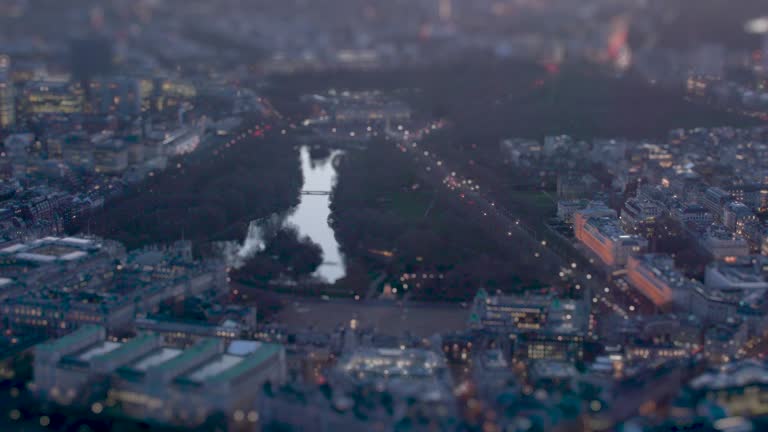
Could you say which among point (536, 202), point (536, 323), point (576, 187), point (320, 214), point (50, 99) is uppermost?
point (50, 99)

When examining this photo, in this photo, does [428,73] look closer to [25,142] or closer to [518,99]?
[518,99]

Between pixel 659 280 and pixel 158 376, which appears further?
pixel 659 280

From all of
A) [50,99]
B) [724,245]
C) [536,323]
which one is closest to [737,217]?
[724,245]

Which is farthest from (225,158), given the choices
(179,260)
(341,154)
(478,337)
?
(478,337)

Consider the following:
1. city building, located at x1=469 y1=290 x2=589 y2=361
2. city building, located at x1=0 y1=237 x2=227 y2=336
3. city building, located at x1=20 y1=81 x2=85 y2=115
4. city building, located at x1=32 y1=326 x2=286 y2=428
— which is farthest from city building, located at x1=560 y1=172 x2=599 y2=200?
city building, located at x1=20 y1=81 x2=85 y2=115

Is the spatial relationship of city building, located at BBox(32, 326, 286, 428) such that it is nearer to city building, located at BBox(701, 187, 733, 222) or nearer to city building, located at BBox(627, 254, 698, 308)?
city building, located at BBox(627, 254, 698, 308)

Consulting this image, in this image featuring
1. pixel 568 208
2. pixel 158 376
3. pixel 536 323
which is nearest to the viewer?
pixel 158 376

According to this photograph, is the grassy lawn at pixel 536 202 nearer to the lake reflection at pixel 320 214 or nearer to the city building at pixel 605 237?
the city building at pixel 605 237

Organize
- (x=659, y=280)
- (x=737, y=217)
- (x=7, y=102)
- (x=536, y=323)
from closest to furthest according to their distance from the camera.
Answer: (x=536, y=323) < (x=659, y=280) < (x=737, y=217) < (x=7, y=102)

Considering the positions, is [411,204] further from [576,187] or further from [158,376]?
[158,376]
